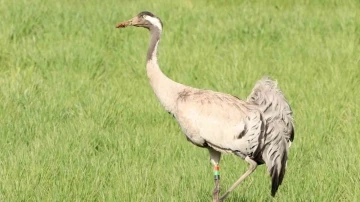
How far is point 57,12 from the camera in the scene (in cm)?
1296

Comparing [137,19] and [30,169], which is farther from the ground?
[137,19]

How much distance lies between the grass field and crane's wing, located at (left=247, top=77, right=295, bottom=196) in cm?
45

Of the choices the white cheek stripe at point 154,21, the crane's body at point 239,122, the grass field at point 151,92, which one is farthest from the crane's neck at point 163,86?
the grass field at point 151,92

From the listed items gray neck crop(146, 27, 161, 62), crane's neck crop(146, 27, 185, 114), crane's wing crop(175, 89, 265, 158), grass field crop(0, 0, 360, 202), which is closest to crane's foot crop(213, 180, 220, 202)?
grass field crop(0, 0, 360, 202)

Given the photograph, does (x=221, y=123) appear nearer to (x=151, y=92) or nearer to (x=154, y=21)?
(x=154, y=21)

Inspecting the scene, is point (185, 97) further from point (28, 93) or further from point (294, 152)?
point (28, 93)

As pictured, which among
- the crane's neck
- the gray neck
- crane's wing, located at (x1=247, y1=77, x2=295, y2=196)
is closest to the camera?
crane's wing, located at (x1=247, y1=77, x2=295, y2=196)

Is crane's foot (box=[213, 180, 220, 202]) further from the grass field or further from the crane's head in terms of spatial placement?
the crane's head

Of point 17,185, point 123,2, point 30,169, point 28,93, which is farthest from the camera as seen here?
point 123,2

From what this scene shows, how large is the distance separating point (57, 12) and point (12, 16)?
2.59ft

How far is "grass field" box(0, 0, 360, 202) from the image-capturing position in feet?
23.0

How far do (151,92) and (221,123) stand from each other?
3455 millimetres

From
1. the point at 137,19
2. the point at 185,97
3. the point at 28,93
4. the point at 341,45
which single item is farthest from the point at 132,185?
the point at 341,45

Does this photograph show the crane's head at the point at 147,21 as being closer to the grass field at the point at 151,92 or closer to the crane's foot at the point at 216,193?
the grass field at the point at 151,92
